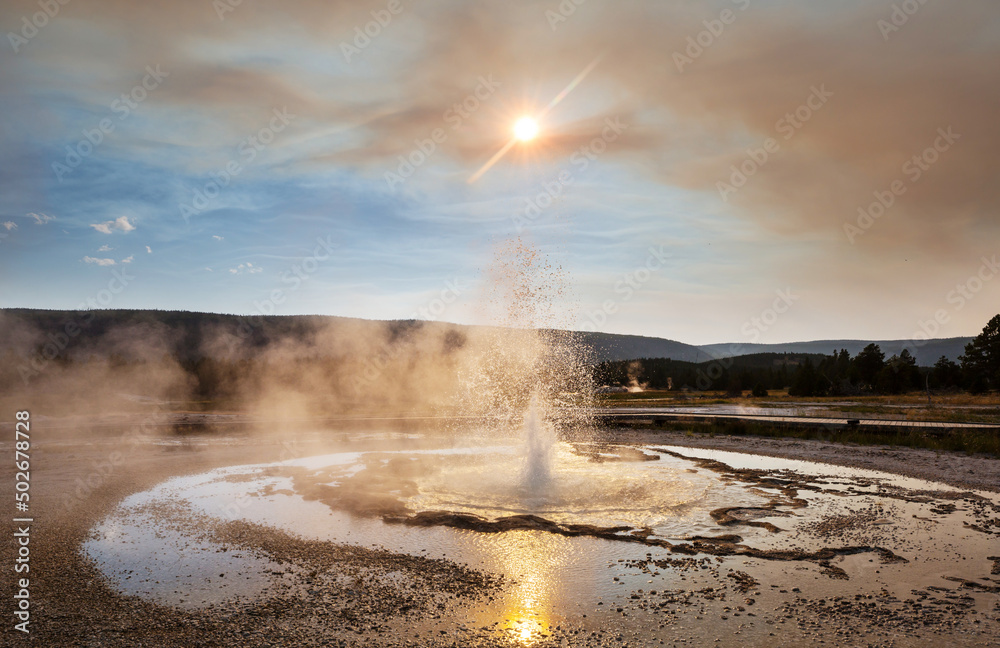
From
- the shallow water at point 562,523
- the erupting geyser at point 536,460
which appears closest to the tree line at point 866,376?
the shallow water at point 562,523

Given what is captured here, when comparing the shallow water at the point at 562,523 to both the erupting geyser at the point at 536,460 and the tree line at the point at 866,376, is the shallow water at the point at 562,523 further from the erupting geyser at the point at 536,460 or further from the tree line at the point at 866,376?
the tree line at the point at 866,376

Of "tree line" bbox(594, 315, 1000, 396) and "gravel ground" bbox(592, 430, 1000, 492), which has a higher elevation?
"tree line" bbox(594, 315, 1000, 396)

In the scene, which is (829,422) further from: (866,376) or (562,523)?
(866,376)

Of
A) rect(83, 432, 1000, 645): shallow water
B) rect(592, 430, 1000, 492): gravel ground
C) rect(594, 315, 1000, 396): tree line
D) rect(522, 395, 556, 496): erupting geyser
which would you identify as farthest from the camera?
rect(594, 315, 1000, 396): tree line

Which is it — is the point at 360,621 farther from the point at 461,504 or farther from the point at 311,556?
the point at 461,504

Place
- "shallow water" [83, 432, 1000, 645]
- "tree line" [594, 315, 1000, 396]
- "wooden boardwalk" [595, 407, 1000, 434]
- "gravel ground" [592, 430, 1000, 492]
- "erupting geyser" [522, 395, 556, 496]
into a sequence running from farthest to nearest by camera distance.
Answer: "tree line" [594, 315, 1000, 396]
"wooden boardwalk" [595, 407, 1000, 434]
"gravel ground" [592, 430, 1000, 492]
"erupting geyser" [522, 395, 556, 496]
"shallow water" [83, 432, 1000, 645]

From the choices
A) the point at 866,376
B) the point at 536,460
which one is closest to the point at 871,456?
the point at 536,460

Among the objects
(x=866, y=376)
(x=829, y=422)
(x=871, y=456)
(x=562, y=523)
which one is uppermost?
(x=866, y=376)

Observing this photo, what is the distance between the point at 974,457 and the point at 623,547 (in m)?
15.5

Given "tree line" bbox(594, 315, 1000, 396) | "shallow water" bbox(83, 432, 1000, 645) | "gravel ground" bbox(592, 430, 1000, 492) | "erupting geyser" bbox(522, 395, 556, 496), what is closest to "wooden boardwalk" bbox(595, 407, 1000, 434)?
"gravel ground" bbox(592, 430, 1000, 492)

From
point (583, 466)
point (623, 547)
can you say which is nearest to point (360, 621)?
point (623, 547)

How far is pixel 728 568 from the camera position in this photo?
840cm

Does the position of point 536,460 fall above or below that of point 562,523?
above

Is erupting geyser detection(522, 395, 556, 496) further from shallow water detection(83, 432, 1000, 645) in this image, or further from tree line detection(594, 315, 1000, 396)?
tree line detection(594, 315, 1000, 396)
